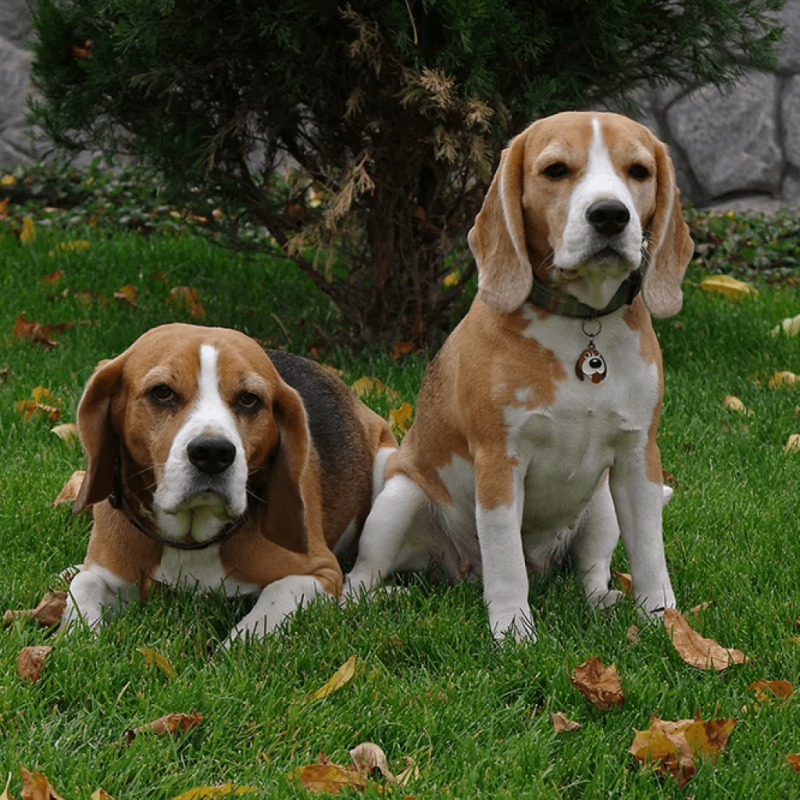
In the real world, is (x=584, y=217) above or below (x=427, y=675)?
above

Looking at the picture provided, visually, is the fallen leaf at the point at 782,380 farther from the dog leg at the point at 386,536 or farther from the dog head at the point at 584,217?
the dog leg at the point at 386,536

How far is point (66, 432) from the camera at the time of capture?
5.63 meters

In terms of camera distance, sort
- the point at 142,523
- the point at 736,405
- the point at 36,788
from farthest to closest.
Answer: the point at 736,405, the point at 142,523, the point at 36,788

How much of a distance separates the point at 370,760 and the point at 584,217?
1742 mm

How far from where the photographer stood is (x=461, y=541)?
14.5ft

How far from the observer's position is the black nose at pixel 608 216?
11.6 feet

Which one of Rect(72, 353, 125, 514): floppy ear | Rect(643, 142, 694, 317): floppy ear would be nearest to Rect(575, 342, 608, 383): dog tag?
Rect(643, 142, 694, 317): floppy ear

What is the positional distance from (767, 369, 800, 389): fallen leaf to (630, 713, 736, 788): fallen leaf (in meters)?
3.86

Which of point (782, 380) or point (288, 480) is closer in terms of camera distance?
point (288, 480)

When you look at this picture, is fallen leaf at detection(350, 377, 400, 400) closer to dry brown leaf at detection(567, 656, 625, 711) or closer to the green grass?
the green grass

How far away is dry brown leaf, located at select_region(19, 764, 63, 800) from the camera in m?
2.75

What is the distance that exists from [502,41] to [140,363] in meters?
3.33

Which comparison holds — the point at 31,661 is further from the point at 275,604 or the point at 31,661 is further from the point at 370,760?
the point at 370,760

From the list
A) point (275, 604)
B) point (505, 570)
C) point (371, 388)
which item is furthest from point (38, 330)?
point (505, 570)
